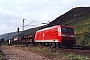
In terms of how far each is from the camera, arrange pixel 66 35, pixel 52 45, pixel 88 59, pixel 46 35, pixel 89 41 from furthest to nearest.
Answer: pixel 89 41 → pixel 46 35 → pixel 52 45 → pixel 66 35 → pixel 88 59

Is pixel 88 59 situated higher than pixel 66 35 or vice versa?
pixel 66 35

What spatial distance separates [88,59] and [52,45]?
1683 cm

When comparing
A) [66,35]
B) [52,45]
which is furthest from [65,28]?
[52,45]

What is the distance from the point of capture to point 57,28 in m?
32.8

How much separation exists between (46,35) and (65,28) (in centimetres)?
648

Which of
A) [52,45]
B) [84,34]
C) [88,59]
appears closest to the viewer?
[88,59]

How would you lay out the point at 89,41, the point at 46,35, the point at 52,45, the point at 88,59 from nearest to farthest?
1. the point at 88,59
2. the point at 52,45
3. the point at 46,35
4. the point at 89,41

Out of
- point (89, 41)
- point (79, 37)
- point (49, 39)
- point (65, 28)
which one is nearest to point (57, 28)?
point (65, 28)

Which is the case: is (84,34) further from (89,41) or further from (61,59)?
(61,59)

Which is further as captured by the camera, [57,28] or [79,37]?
[79,37]

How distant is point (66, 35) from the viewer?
31906 millimetres

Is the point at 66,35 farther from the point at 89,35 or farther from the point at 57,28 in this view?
the point at 89,35

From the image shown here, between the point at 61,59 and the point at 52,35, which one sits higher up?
the point at 52,35

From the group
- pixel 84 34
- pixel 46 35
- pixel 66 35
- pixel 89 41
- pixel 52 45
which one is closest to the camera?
pixel 66 35
